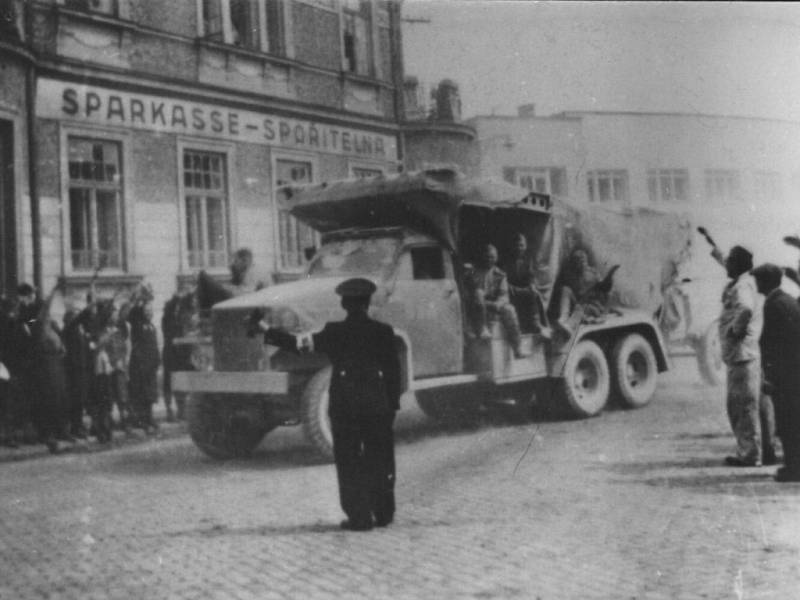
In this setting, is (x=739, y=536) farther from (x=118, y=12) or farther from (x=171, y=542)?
(x=118, y=12)

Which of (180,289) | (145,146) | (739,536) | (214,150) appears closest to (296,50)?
(214,150)

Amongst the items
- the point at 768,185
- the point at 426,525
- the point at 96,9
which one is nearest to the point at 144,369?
the point at 96,9

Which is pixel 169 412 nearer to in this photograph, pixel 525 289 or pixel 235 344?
pixel 235 344

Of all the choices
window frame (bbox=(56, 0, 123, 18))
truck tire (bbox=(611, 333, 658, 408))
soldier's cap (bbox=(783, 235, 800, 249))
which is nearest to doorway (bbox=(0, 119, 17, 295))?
window frame (bbox=(56, 0, 123, 18))

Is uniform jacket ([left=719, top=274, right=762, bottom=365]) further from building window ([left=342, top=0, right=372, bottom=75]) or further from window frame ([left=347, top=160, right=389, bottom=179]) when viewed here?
building window ([left=342, top=0, right=372, bottom=75])

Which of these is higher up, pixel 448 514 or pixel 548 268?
pixel 548 268

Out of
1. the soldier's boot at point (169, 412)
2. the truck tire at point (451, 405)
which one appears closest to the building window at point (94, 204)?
the soldier's boot at point (169, 412)

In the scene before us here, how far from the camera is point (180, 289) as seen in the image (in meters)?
5.14

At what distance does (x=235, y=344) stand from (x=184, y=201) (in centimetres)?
135

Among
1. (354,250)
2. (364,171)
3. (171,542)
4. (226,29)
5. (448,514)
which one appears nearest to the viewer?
(171,542)

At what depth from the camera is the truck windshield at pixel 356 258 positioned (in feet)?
20.7

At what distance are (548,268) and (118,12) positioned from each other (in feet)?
12.7

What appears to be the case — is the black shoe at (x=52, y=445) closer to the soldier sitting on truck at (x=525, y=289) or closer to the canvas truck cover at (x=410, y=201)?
the canvas truck cover at (x=410, y=201)

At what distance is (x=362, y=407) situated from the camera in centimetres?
451
